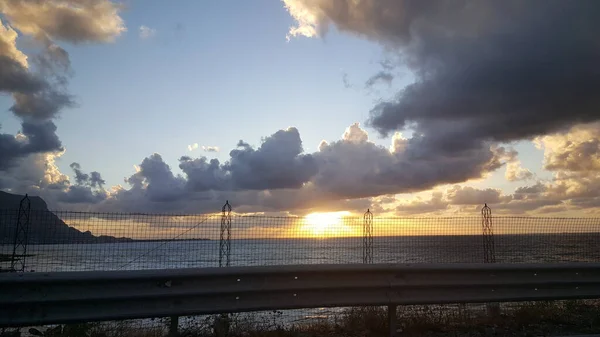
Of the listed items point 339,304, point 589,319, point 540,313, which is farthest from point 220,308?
point 589,319

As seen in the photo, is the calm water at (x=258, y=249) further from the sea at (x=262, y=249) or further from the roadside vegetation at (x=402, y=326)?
the roadside vegetation at (x=402, y=326)

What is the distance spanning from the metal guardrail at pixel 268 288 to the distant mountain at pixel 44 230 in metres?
5.03

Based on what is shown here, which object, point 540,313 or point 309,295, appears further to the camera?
point 540,313

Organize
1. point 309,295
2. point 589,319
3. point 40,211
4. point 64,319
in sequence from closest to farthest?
point 64,319, point 309,295, point 589,319, point 40,211

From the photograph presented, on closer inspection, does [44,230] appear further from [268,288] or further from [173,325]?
[268,288]

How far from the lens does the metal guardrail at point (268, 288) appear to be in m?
5.60

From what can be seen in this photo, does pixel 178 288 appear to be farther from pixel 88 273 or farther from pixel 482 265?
pixel 482 265

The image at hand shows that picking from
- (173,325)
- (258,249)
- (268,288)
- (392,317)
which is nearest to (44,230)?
(258,249)

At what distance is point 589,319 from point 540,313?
800 mm

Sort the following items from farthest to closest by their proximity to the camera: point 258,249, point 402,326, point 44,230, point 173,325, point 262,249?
point 258,249 < point 262,249 < point 44,230 < point 402,326 < point 173,325

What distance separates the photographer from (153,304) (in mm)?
5977

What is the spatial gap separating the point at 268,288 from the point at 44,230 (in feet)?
23.8

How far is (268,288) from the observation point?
6285 mm

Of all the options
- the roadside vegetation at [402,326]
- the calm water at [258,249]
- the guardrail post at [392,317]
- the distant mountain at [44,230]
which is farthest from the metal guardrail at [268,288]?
the distant mountain at [44,230]
